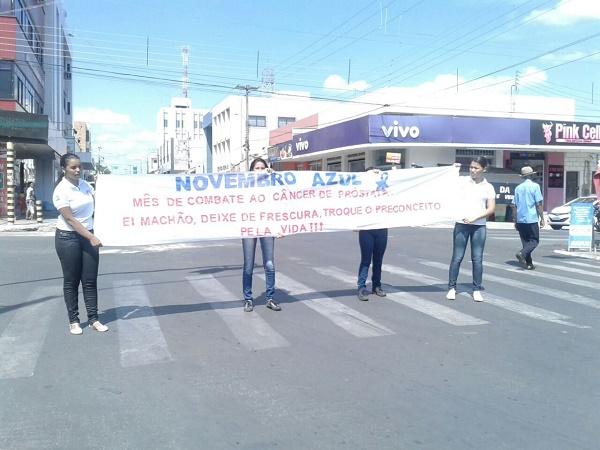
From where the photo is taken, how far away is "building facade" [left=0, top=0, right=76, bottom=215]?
27391 mm

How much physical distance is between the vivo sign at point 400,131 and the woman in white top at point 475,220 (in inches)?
830

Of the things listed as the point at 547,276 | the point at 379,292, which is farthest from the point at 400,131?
the point at 379,292

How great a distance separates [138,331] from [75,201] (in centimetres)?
154

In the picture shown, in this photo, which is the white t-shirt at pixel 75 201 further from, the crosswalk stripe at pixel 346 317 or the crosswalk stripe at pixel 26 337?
the crosswalk stripe at pixel 346 317

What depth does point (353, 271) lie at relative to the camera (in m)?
10.8

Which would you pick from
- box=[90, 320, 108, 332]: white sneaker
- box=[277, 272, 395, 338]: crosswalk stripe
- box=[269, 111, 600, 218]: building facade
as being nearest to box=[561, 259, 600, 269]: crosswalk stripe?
box=[277, 272, 395, 338]: crosswalk stripe

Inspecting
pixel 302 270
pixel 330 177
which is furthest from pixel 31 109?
pixel 330 177

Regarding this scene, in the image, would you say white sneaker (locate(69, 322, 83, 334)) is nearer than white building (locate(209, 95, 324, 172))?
Yes

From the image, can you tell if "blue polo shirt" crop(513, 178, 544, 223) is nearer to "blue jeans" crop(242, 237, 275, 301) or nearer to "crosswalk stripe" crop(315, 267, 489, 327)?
"crosswalk stripe" crop(315, 267, 489, 327)

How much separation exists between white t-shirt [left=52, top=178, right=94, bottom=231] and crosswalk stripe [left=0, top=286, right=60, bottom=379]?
1208 millimetres

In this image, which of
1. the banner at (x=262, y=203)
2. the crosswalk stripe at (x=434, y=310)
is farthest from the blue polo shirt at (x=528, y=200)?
the crosswalk stripe at (x=434, y=310)

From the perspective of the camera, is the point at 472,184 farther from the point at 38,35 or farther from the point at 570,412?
the point at 38,35

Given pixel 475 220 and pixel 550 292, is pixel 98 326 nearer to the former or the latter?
pixel 475 220

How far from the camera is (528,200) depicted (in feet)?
36.4
